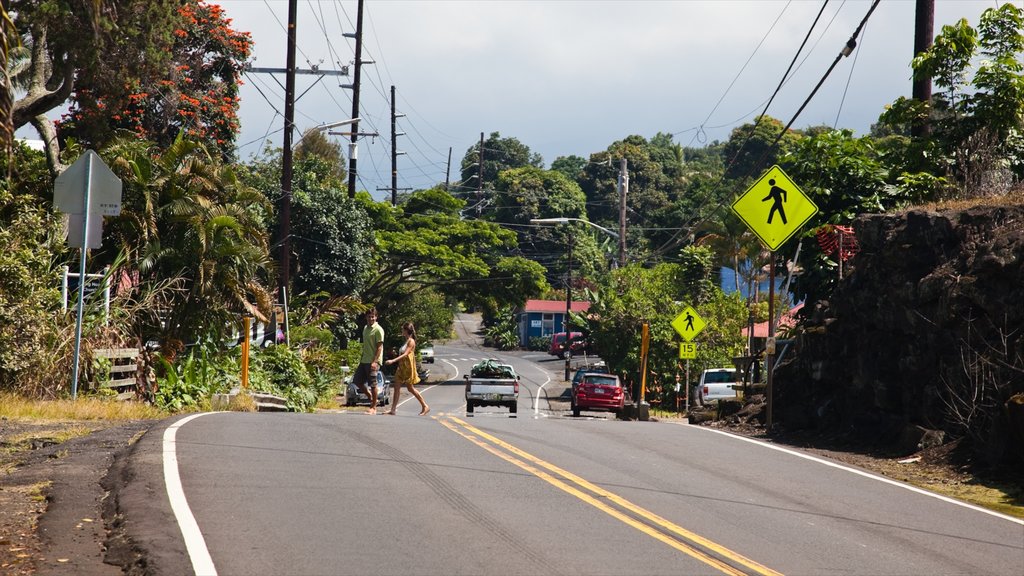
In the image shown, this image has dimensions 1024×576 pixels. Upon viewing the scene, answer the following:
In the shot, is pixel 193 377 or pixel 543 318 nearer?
pixel 193 377

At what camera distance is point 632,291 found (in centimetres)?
5444

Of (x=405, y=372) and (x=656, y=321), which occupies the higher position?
(x=656, y=321)

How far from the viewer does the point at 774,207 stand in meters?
17.8

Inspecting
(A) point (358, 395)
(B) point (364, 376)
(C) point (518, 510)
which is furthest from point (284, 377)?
(C) point (518, 510)

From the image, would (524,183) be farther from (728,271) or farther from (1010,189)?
(1010,189)

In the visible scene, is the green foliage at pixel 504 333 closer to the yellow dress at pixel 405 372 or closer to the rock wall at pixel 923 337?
the yellow dress at pixel 405 372

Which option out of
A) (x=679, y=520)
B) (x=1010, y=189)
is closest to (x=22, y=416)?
(x=679, y=520)

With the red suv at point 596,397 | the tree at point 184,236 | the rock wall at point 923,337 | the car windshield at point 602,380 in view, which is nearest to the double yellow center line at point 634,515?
the rock wall at point 923,337

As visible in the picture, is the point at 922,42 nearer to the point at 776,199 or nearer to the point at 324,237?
the point at 776,199

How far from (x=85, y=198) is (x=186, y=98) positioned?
19853 millimetres

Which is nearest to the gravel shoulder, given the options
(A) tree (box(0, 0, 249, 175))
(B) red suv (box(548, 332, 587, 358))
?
(A) tree (box(0, 0, 249, 175))

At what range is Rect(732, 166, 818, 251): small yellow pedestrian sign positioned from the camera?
17625 millimetres

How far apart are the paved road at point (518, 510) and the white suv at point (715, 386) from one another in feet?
67.1

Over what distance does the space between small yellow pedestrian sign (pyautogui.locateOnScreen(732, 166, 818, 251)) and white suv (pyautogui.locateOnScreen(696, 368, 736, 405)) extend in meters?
16.8
